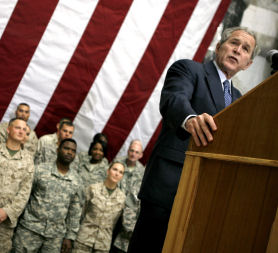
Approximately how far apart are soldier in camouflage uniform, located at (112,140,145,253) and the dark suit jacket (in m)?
2.72

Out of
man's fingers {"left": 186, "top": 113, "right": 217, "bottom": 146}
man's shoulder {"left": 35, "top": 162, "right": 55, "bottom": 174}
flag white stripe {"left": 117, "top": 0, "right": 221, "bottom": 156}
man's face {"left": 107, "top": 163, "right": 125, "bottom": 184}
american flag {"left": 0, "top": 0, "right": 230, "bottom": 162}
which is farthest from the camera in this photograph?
flag white stripe {"left": 117, "top": 0, "right": 221, "bottom": 156}

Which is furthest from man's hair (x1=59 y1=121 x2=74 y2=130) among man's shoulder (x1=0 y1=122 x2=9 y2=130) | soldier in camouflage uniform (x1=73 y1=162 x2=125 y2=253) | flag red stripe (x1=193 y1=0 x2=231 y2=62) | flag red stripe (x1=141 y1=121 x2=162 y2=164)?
flag red stripe (x1=193 y1=0 x2=231 y2=62)

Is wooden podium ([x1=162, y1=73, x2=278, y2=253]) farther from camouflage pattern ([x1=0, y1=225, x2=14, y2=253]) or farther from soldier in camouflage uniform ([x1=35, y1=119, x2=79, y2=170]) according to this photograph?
soldier in camouflage uniform ([x1=35, y1=119, x2=79, y2=170])

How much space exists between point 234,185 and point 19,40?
11.9 feet

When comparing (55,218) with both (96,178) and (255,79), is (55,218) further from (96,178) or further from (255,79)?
(255,79)

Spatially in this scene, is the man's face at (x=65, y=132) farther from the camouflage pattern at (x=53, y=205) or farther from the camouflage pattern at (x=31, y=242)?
the camouflage pattern at (x=31, y=242)

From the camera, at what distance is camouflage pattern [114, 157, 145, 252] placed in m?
3.82

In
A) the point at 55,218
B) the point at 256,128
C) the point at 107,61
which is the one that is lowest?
the point at 55,218

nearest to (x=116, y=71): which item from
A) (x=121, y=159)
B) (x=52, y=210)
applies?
(x=121, y=159)

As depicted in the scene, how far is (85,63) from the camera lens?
13.8 ft

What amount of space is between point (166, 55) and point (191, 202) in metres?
3.73

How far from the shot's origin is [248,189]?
733 mm

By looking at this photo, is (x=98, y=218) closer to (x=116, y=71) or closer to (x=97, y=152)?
(x=97, y=152)

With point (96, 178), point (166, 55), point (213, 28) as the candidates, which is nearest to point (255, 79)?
point (213, 28)
